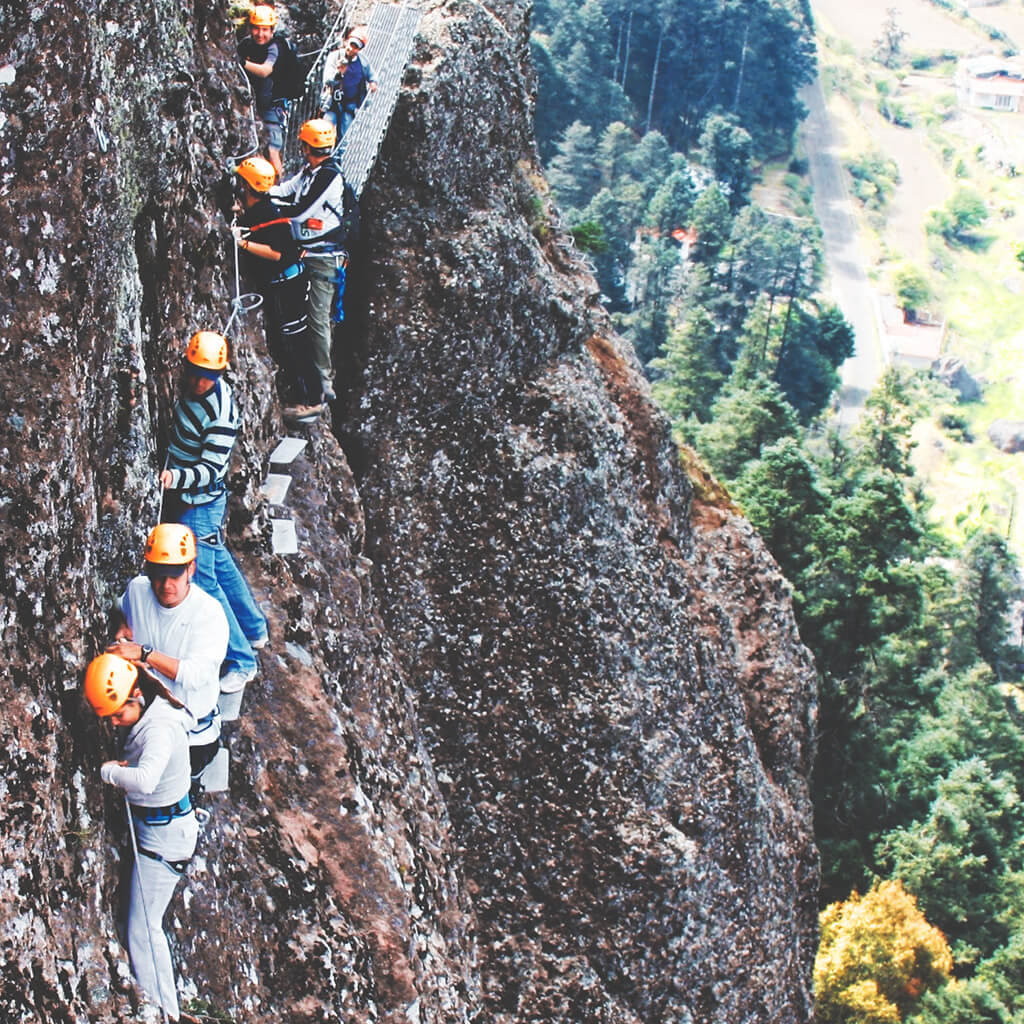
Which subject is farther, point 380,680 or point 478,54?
point 478,54

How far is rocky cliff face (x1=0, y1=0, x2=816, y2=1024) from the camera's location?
31.0 ft

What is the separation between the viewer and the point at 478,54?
2108cm

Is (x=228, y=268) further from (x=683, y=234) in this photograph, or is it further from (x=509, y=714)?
(x=683, y=234)

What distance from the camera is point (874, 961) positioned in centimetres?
3841

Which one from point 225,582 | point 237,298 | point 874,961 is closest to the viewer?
point 225,582

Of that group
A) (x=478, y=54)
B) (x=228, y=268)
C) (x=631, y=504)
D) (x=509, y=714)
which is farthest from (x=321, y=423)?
(x=478, y=54)

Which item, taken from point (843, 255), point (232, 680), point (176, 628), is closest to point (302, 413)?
point (232, 680)

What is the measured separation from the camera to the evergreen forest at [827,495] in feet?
141

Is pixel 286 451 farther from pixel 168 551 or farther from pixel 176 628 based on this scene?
pixel 168 551

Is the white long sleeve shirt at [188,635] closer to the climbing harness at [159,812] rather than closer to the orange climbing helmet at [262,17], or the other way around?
the climbing harness at [159,812]

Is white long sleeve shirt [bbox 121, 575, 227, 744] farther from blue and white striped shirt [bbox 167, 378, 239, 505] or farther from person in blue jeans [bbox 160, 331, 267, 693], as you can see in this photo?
blue and white striped shirt [bbox 167, 378, 239, 505]

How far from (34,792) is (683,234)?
119 metres

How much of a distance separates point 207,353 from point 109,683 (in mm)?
3576

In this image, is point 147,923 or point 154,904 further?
point 154,904
